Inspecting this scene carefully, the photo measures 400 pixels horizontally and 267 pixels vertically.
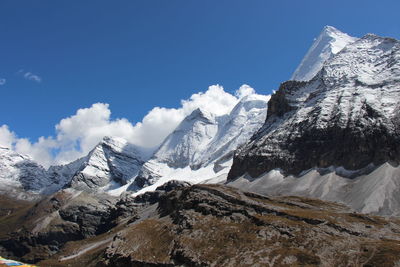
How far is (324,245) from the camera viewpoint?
91625mm

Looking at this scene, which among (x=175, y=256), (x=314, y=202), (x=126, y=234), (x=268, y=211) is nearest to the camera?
(x=175, y=256)

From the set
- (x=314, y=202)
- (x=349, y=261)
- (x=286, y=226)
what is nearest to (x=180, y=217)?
(x=286, y=226)

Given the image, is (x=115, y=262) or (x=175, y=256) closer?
(x=175, y=256)

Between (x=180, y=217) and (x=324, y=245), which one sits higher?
(x=180, y=217)

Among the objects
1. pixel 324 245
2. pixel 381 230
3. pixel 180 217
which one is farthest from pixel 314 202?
pixel 324 245

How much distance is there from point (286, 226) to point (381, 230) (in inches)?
1288

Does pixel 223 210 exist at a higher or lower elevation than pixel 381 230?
higher

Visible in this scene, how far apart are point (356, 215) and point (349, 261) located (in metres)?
68.2

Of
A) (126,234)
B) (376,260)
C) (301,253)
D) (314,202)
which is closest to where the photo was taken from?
(376,260)

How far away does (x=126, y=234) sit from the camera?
414 feet

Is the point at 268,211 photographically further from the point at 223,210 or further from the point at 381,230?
the point at 381,230

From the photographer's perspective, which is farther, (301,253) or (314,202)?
(314,202)

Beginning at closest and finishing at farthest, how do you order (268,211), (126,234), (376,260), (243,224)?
(376,260), (243,224), (268,211), (126,234)

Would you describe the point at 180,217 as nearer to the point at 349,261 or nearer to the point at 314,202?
the point at 349,261
